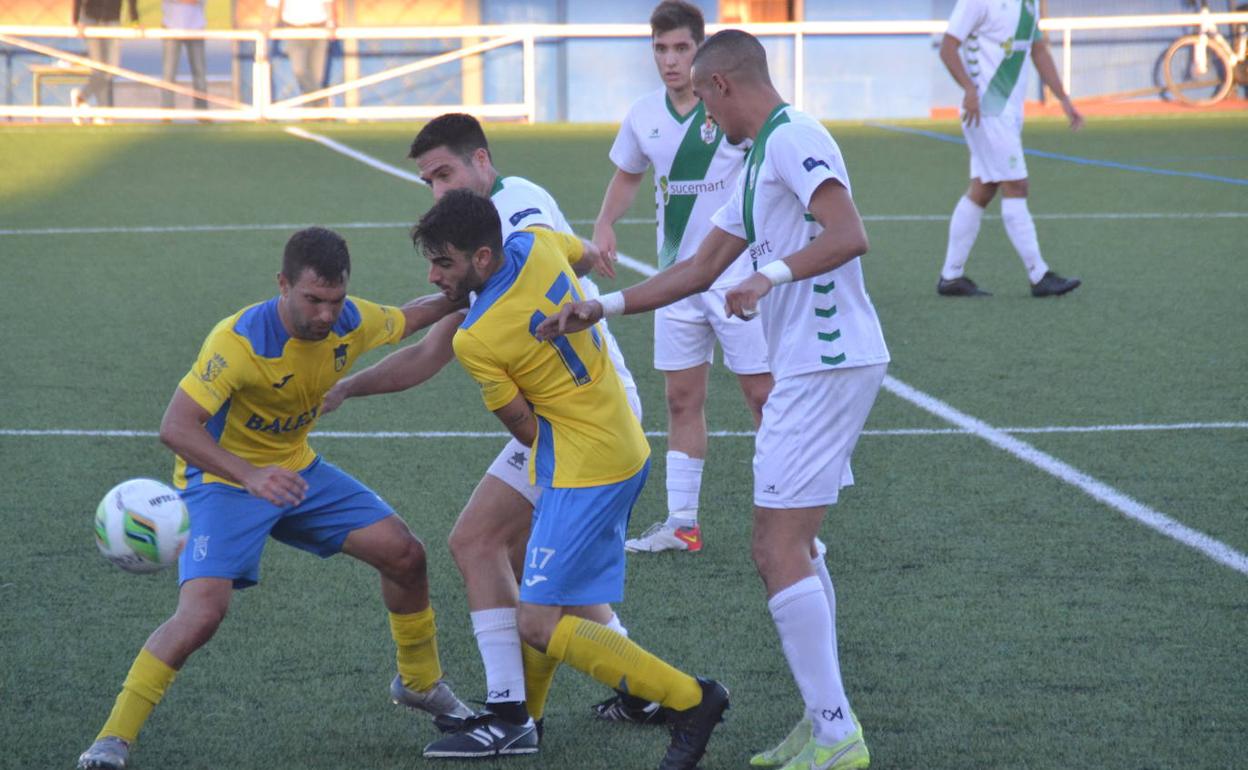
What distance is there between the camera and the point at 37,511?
6.54 metres

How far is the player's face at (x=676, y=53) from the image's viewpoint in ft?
20.5

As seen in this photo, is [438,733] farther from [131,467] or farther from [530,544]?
[131,467]

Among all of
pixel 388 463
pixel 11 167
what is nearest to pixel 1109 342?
pixel 388 463

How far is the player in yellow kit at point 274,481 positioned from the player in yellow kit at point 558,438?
1.07 ft

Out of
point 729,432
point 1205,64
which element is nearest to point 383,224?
point 729,432

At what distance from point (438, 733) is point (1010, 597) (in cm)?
199

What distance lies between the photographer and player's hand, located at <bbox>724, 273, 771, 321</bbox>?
3.84 metres

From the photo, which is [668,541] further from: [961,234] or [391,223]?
[391,223]

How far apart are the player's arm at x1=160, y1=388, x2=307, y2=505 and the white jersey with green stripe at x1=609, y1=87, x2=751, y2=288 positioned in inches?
94.4

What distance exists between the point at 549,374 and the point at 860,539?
2206 mm

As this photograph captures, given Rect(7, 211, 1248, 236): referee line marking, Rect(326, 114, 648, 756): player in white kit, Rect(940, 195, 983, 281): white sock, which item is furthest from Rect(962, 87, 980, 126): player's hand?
Rect(326, 114, 648, 756): player in white kit

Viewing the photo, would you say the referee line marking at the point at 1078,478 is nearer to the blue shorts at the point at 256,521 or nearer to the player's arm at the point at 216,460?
the blue shorts at the point at 256,521

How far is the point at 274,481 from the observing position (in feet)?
13.8

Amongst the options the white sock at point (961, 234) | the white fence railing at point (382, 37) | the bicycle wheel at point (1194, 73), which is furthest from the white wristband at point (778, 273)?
the bicycle wheel at point (1194, 73)
